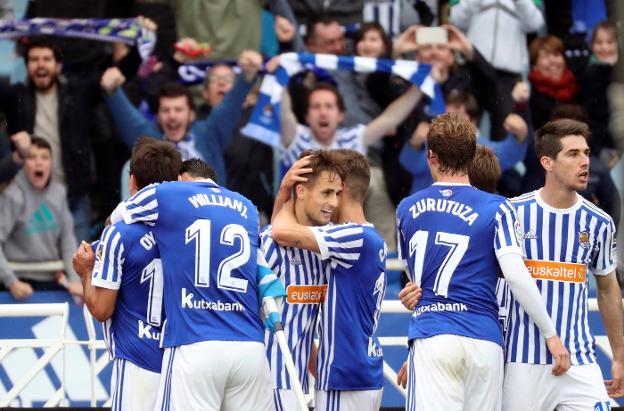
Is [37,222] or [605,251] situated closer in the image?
[605,251]

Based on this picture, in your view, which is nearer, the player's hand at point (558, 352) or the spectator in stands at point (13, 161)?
the player's hand at point (558, 352)

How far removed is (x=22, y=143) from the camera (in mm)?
10078

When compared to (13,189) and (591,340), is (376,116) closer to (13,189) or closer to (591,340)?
(13,189)

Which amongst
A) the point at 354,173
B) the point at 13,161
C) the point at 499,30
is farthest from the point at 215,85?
the point at 354,173

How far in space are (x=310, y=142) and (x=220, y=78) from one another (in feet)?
2.97

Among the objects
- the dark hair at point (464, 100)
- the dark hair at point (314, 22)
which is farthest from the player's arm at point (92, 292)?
the dark hair at point (464, 100)

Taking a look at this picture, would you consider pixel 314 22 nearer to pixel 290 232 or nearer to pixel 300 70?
pixel 300 70

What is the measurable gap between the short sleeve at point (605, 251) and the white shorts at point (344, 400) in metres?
1.34

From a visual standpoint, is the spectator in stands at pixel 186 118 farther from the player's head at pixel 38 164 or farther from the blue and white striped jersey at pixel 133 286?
A: the blue and white striped jersey at pixel 133 286

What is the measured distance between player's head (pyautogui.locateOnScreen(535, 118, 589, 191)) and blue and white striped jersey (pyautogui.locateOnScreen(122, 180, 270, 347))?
1.62 metres

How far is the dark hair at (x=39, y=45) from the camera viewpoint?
33.5 ft

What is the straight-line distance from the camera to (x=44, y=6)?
34.1ft

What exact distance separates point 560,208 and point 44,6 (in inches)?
212

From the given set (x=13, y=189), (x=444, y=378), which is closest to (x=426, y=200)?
(x=444, y=378)
